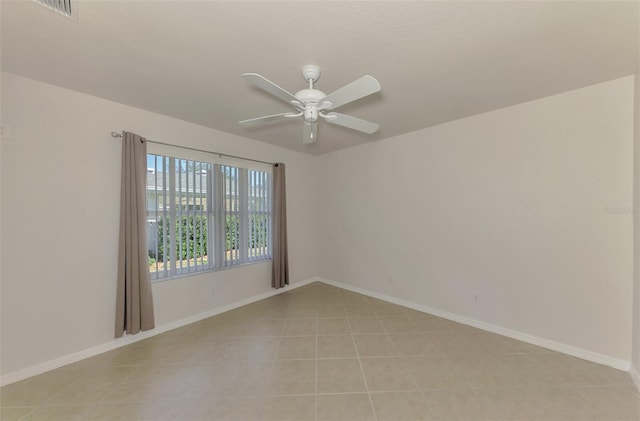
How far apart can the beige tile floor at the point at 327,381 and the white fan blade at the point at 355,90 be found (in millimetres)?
2245

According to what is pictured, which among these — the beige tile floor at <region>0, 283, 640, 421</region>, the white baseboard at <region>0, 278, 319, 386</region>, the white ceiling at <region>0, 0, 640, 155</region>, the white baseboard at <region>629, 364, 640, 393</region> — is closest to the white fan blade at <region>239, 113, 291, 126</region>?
the white ceiling at <region>0, 0, 640, 155</region>

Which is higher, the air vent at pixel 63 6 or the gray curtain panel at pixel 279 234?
the air vent at pixel 63 6

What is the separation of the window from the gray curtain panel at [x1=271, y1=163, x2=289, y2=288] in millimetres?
156

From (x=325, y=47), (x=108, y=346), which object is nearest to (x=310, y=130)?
(x=325, y=47)

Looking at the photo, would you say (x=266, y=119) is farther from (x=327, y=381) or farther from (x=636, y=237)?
(x=636, y=237)

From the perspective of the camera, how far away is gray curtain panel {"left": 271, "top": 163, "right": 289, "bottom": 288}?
4117 mm

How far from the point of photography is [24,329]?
2.12 meters

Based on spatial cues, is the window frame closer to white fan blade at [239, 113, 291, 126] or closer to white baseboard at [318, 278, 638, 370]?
white fan blade at [239, 113, 291, 126]

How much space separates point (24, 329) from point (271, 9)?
3.26m

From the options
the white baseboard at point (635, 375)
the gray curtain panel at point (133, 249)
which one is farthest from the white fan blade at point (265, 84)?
the white baseboard at point (635, 375)

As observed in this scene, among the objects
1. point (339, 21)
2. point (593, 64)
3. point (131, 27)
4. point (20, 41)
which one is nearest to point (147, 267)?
point (20, 41)

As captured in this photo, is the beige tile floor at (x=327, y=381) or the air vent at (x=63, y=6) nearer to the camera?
the air vent at (x=63, y=6)

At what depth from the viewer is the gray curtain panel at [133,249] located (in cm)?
257

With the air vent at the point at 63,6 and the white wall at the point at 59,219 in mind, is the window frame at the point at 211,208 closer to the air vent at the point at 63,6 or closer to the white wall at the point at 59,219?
the white wall at the point at 59,219
